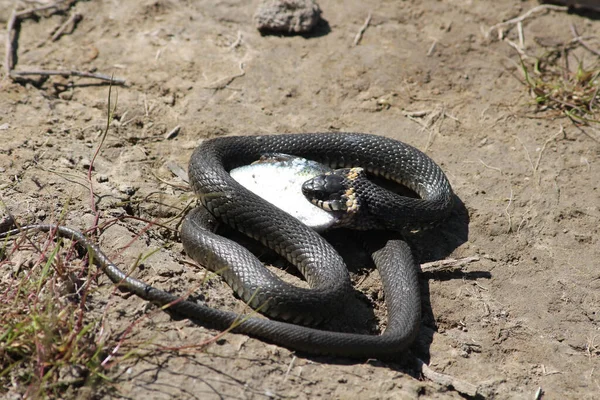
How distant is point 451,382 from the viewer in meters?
5.32

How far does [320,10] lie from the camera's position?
9.70m

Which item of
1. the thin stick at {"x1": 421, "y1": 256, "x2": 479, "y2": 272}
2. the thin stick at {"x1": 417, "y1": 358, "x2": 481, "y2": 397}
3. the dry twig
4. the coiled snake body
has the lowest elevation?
the thin stick at {"x1": 417, "y1": 358, "x2": 481, "y2": 397}

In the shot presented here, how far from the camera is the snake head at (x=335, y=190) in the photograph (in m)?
6.54

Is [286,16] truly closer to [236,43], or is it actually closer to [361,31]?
[236,43]

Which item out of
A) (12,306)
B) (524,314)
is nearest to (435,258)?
(524,314)

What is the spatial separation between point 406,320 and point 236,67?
4639mm

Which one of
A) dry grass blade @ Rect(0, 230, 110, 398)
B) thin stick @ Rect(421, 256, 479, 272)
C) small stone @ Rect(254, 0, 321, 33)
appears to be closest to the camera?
dry grass blade @ Rect(0, 230, 110, 398)

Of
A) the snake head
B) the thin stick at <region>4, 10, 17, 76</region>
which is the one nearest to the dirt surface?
the thin stick at <region>4, 10, 17, 76</region>

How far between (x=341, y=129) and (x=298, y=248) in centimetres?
247

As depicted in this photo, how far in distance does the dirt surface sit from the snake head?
0.83 meters

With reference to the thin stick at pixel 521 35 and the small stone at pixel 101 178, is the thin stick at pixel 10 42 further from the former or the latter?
the thin stick at pixel 521 35

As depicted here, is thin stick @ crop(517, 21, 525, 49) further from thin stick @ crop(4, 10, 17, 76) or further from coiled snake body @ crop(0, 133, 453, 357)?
thin stick @ crop(4, 10, 17, 76)

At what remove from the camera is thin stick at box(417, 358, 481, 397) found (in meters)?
5.27

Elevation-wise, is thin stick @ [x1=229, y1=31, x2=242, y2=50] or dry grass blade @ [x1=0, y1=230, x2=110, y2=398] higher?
thin stick @ [x1=229, y1=31, x2=242, y2=50]
